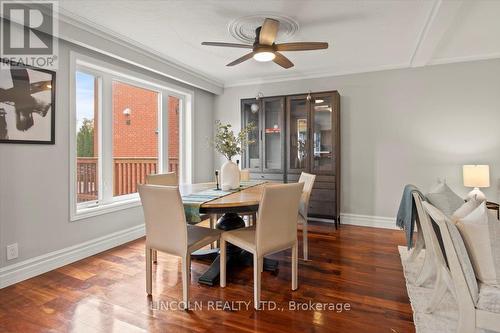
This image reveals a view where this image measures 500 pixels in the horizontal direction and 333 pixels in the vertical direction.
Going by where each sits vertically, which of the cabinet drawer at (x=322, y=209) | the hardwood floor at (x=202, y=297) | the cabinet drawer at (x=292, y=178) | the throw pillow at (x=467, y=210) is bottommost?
the hardwood floor at (x=202, y=297)

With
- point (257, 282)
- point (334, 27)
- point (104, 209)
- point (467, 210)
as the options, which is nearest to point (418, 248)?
point (467, 210)

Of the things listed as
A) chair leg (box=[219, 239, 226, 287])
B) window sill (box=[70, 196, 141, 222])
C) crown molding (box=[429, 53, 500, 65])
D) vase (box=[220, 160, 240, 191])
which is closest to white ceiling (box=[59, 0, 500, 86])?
crown molding (box=[429, 53, 500, 65])

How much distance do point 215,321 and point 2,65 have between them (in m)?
2.67

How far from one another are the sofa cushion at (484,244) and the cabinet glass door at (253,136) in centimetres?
321

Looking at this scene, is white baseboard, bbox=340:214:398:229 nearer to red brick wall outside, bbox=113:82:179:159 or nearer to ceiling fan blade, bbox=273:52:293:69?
ceiling fan blade, bbox=273:52:293:69

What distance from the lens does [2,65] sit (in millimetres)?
2369

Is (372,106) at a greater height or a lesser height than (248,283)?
greater

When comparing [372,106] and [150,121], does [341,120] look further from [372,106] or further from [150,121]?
[150,121]

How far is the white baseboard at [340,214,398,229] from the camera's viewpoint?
4152mm

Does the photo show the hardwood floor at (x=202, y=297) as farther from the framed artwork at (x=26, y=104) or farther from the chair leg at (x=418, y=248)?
the framed artwork at (x=26, y=104)

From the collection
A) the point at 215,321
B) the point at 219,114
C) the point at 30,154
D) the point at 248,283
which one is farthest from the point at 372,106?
the point at 30,154

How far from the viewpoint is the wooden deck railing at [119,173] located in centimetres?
326

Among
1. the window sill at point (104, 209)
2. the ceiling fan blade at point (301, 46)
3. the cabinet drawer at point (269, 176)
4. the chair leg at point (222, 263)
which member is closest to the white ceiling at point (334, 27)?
the ceiling fan blade at point (301, 46)

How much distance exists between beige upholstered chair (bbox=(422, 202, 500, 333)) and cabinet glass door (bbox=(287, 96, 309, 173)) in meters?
2.76
